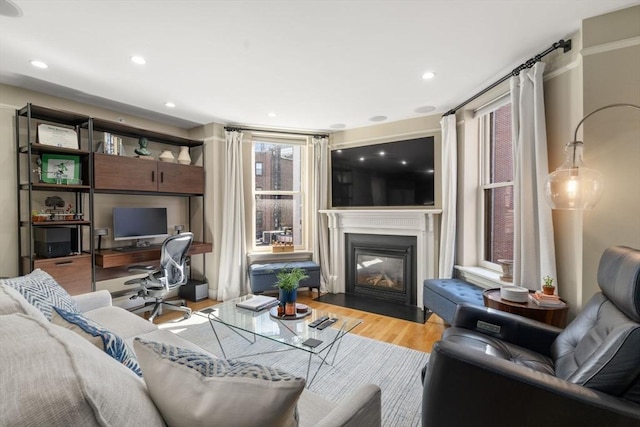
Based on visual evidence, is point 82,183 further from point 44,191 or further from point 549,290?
point 549,290

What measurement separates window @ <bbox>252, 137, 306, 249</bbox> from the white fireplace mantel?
1.75ft

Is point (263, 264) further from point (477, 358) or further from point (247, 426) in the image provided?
point (247, 426)

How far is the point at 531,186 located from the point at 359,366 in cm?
199

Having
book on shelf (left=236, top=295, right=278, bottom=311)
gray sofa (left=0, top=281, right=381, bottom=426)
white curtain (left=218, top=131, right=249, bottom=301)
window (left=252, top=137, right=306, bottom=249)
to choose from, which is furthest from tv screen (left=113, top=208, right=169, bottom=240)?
gray sofa (left=0, top=281, right=381, bottom=426)

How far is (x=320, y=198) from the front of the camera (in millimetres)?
4395

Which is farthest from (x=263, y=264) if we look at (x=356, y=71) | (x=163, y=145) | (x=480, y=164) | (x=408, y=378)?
(x=480, y=164)

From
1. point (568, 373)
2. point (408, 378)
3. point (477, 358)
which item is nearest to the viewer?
point (477, 358)

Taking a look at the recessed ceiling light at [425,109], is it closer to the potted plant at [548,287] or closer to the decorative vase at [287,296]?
the potted plant at [548,287]

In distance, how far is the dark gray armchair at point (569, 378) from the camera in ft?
3.58

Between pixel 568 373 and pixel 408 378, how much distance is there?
1053 millimetres

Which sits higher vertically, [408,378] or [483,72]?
[483,72]

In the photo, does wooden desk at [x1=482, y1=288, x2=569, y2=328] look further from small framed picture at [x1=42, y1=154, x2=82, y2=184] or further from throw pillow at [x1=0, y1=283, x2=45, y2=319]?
small framed picture at [x1=42, y1=154, x2=82, y2=184]

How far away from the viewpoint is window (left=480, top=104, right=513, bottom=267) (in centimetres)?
297

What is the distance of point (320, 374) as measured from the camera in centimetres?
223
